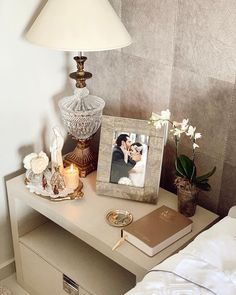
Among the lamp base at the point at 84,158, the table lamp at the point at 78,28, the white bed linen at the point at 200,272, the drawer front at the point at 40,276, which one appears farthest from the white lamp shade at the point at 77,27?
the drawer front at the point at 40,276

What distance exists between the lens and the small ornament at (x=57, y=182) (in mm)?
1638

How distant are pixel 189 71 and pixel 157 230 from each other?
1.80ft

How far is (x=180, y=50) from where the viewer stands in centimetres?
155

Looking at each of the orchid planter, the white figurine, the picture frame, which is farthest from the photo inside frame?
the white figurine

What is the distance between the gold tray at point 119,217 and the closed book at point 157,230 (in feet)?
0.21

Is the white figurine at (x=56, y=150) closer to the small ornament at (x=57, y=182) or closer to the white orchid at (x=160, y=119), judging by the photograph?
the small ornament at (x=57, y=182)

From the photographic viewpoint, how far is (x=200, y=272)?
3.41 feet

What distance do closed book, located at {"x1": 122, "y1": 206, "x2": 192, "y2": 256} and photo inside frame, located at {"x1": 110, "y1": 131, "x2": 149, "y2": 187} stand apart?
0.17 m

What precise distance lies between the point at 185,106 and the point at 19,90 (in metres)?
0.63

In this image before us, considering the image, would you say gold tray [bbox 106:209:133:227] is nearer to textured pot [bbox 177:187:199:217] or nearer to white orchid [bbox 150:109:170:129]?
textured pot [bbox 177:187:199:217]

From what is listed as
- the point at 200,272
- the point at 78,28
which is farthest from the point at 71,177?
the point at 200,272

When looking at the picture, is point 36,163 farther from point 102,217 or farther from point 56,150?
point 102,217

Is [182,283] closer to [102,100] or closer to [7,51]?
[102,100]

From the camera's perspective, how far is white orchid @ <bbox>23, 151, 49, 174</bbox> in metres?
1.68
